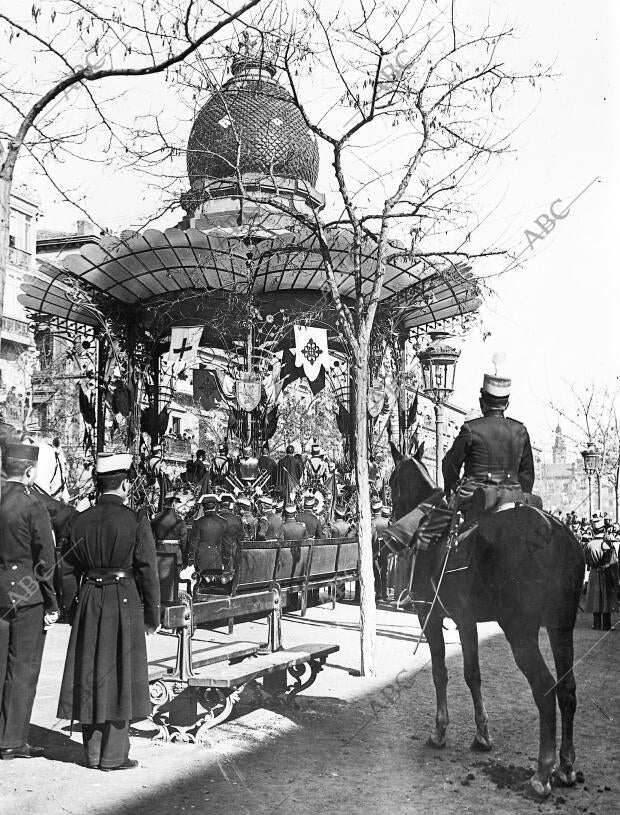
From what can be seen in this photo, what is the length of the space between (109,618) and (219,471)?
11.8 meters

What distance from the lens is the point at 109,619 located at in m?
6.61

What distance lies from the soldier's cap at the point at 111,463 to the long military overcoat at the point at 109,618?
191 millimetres

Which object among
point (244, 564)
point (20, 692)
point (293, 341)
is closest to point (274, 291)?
point (293, 341)

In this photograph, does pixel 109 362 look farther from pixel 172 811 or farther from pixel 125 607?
pixel 172 811

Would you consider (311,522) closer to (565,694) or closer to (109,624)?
(109,624)

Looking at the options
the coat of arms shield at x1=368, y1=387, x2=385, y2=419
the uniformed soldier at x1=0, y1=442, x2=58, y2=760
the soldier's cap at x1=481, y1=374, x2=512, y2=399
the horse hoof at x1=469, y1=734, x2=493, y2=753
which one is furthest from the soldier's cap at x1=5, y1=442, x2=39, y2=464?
the coat of arms shield at x1=368, y1=387, x2=385, y2=419

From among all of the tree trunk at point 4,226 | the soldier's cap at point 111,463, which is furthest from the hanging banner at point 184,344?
the soldier's cap at point 111,463

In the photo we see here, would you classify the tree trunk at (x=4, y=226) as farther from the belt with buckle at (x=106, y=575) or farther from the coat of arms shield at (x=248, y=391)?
the coat of arms shield at (x=248, y=391)

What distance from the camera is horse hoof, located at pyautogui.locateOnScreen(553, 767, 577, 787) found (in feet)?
19.5

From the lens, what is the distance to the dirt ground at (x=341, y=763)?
570 centimetres

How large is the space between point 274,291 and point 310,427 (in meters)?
32.2

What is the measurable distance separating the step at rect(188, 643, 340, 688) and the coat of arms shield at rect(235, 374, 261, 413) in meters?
10.9

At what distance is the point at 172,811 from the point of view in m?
5.52

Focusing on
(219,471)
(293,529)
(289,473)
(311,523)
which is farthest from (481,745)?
(289,473)
